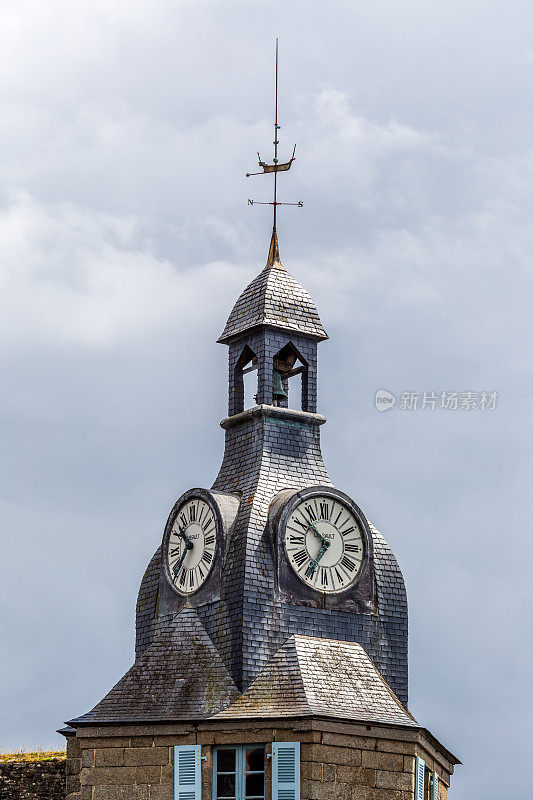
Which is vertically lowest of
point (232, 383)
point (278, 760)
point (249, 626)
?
point (278, 760)

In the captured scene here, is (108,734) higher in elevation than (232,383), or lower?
lower

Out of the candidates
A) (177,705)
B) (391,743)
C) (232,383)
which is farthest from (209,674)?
(232,383)

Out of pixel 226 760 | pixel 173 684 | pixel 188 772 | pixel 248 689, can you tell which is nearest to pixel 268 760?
pixel 226 760

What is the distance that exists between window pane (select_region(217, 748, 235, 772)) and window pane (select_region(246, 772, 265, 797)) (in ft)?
1.66

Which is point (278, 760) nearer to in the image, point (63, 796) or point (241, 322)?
point (63, 796)

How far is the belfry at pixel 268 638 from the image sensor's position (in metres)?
58.2

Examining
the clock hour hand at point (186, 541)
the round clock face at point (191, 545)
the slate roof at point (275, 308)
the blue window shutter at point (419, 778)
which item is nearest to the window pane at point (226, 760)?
the blue window shutter at point (419, 778)

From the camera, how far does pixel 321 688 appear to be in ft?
195

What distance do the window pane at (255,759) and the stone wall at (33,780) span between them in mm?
8113

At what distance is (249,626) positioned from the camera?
60.2 metres

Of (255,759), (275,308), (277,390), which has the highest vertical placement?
(275,308)

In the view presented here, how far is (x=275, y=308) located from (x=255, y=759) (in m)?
13.6

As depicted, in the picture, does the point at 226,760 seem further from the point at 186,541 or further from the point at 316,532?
the point at 186,541

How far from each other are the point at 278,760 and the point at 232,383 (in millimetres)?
12770
